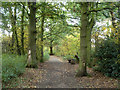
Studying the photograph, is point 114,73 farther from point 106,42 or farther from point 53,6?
point 53,6

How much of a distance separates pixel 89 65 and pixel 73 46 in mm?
3609

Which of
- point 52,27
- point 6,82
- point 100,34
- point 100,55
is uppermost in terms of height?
point 52,27

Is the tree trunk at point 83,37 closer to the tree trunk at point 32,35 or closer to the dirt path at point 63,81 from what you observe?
the dirt path at point 63,81

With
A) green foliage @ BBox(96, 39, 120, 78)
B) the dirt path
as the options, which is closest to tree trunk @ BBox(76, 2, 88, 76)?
the dirt path

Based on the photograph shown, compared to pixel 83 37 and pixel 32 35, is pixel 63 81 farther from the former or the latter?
pixel 32 35

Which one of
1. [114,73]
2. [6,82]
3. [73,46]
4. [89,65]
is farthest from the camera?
[73,46]

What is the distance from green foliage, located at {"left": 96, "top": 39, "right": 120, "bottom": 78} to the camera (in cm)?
445

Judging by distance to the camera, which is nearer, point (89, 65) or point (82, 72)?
point (82, 72)

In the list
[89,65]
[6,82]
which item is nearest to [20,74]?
[6,82]

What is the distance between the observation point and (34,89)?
3.33 m

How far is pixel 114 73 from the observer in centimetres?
435

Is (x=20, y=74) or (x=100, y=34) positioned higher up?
(x=100, y=34)

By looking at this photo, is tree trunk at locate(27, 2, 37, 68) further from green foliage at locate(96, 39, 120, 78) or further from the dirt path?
green foliage at locate(96, 39, 120, 78)

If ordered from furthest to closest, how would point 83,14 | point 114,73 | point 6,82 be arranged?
point 83,14 → point 114,73 → point 6,82
